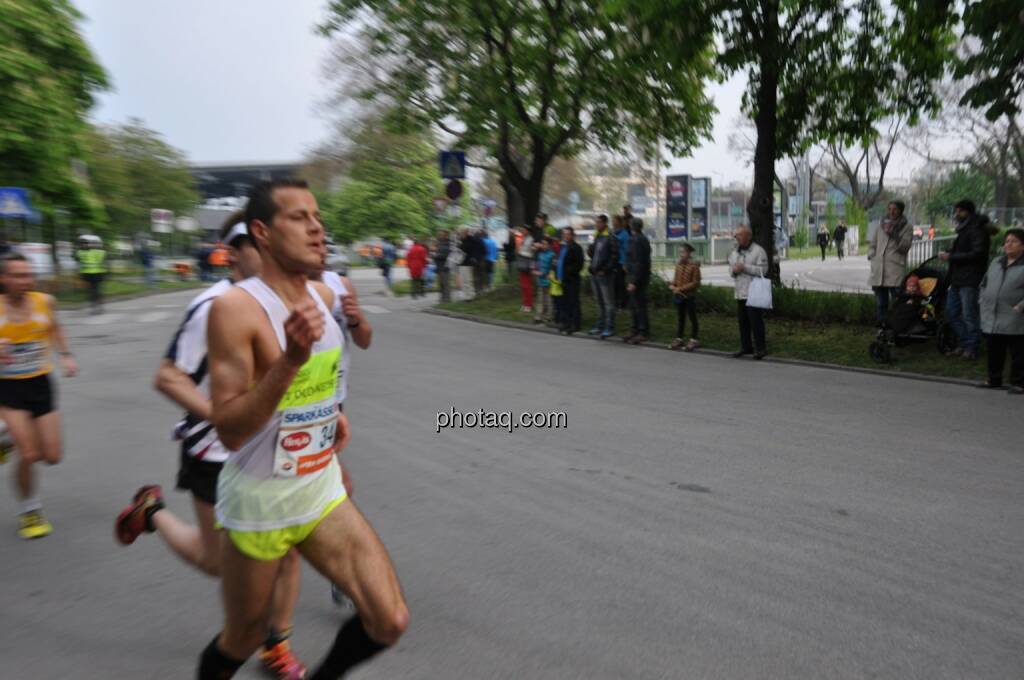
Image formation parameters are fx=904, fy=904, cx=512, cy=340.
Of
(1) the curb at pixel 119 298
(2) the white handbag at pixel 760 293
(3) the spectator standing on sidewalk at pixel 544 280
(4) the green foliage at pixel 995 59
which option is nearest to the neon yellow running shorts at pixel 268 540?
(4) the green foliage at pixel 995 59

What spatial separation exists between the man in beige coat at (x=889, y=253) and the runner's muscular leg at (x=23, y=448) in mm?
10192

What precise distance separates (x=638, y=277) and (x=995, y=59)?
6.21 m

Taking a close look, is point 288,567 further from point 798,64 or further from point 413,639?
point 798,64

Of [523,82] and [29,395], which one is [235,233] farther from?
[523,82]

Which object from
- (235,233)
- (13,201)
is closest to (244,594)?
(235,233)

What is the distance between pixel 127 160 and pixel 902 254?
126 feet

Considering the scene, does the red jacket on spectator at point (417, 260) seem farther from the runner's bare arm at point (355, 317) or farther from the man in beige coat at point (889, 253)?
the runner's bare arm at point (355, 317)

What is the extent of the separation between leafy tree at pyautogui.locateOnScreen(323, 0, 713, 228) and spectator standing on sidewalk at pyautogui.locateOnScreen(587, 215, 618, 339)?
5030 millimetres

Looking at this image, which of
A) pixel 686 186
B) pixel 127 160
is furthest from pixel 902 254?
pixel 127 160

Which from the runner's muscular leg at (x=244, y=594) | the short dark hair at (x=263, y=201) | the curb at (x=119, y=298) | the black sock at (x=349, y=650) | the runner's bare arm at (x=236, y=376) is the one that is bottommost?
the curb at (x=119, y=298)

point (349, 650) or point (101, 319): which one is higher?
point (349, 650)

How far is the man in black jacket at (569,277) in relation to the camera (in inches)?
606

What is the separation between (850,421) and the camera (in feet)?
27.2

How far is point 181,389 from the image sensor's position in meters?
3.31
